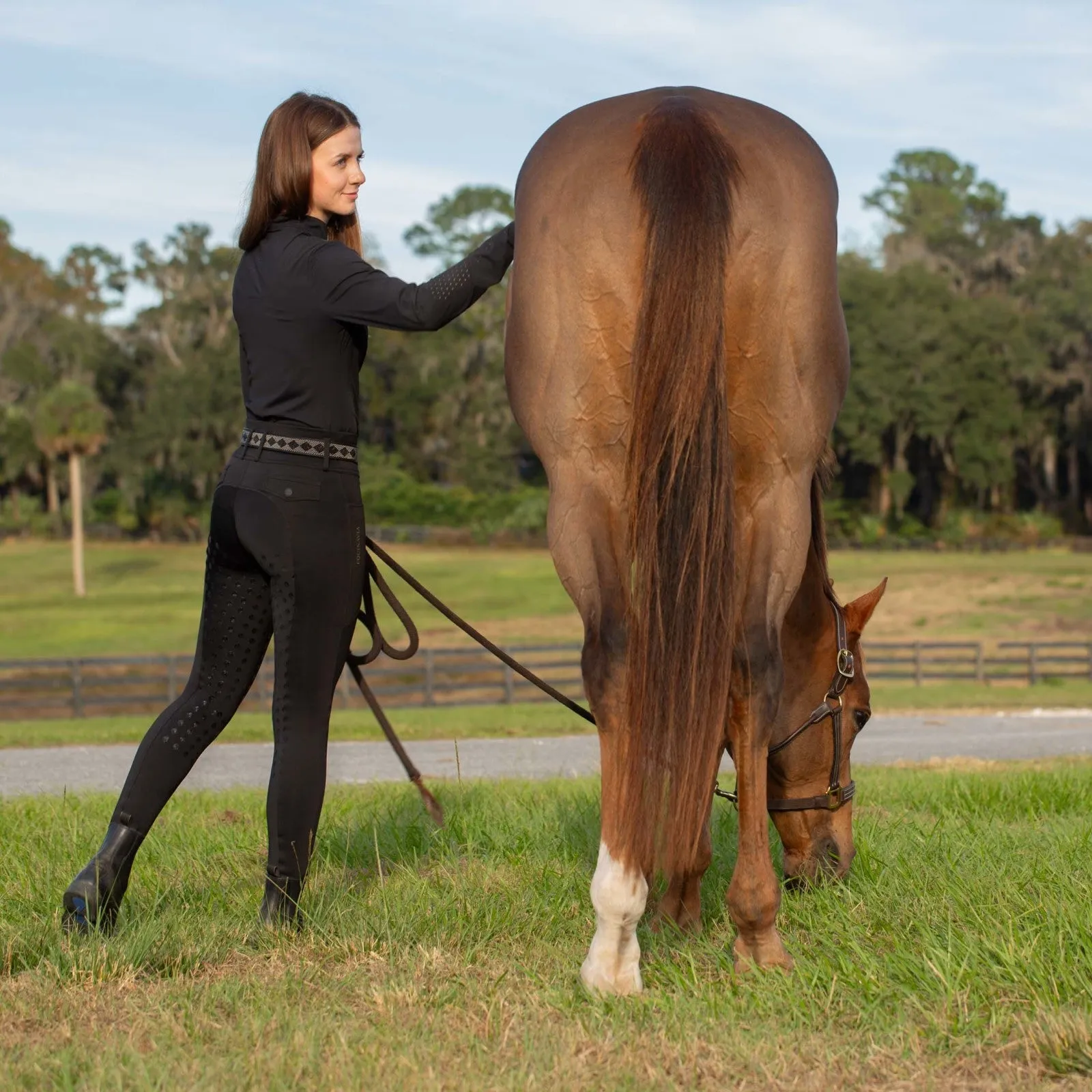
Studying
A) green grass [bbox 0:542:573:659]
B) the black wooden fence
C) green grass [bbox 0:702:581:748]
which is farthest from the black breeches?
green grass [bbox 0:542:573:659]

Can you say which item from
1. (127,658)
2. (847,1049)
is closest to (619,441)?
(847,1049)

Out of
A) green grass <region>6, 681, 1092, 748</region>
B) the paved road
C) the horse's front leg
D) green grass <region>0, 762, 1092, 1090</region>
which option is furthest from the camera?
green grass <region>6, 681, 1092, 748</region>

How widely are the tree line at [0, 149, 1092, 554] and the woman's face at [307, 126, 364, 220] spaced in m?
54.2

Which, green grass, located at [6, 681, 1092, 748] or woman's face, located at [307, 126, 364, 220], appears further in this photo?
green grass, located at [6, 681, 1092, 748]

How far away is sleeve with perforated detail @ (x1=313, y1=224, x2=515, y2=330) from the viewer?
12.0 feet

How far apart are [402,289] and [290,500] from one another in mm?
657

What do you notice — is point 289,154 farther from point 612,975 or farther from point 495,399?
point 495,399

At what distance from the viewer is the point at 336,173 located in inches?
155

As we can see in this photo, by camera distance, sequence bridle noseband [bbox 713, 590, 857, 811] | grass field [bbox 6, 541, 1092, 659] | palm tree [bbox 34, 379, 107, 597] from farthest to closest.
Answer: palm tree [bbox 34, 379, 107, 597] → grass field [bbox 6, 541, 1092, 659] → bridle noseband [bbox 713, 590, 857, 811]

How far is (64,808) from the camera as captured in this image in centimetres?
605

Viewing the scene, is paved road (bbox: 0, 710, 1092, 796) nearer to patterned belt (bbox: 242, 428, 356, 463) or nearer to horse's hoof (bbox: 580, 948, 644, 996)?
patterned belt (bbox: 242, 428, 356, 463)

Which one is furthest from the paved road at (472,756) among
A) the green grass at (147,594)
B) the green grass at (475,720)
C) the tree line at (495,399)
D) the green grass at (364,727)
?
the tree line at (495,399)

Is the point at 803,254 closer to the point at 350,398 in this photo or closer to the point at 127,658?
the point at 350,398

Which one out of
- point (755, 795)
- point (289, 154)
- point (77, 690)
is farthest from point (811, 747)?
point (77, 690)
